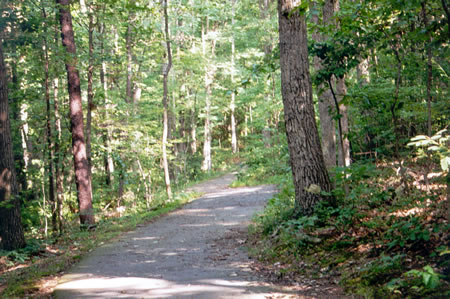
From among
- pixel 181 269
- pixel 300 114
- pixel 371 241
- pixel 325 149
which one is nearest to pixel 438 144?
pixel 371 241

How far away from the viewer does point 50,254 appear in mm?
9727

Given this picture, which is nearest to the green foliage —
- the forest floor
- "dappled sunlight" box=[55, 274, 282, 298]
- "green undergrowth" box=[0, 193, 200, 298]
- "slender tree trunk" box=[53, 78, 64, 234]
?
the forest floor

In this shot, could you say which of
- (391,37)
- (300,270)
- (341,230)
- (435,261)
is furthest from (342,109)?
(435,261)

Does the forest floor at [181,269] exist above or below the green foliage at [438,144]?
below

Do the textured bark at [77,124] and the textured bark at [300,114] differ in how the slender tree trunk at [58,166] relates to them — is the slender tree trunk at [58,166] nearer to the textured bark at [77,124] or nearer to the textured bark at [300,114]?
the textured bark at [77,124]

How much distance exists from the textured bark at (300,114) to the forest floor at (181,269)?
5.86ft

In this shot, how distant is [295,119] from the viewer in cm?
725

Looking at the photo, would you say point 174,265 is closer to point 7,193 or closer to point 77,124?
point 7,193

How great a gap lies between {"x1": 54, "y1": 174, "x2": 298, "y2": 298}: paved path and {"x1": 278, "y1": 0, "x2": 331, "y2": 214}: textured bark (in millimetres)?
1841

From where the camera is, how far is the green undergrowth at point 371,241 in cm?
420

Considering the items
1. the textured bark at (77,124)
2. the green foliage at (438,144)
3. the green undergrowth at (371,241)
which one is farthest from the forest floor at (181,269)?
the textured bark at (77,124)

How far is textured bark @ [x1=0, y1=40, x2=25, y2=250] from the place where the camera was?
9.95 metres

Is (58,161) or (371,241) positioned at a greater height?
(58,161)

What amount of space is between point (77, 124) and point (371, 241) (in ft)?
34.0
